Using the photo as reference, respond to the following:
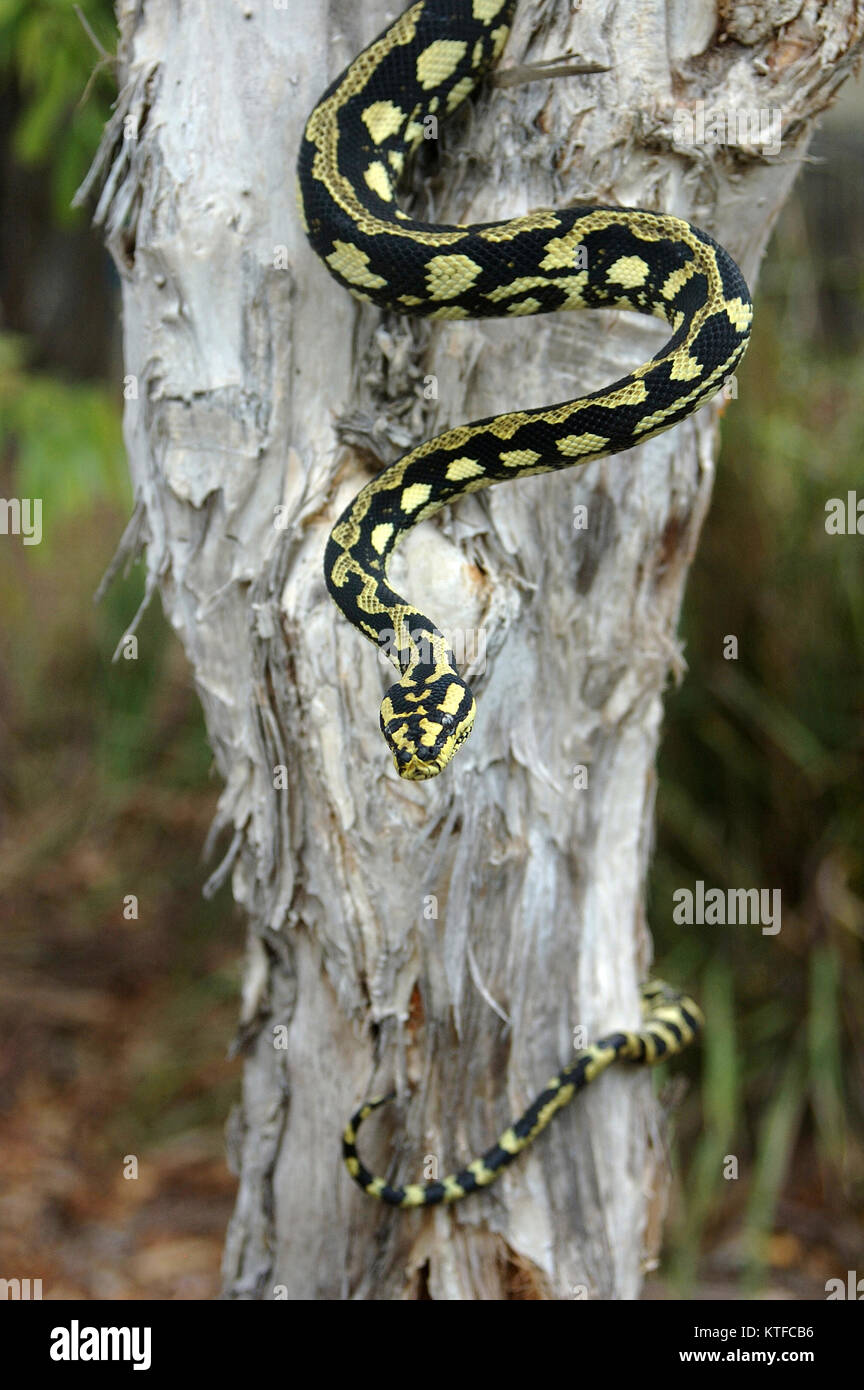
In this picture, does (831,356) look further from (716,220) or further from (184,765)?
(184,765)

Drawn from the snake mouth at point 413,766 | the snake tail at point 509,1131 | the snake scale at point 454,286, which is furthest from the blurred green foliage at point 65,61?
the snake tail at point 509,1131

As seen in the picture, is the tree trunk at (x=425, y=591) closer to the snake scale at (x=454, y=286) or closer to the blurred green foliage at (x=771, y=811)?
the snake scale at (x=454, y=286)

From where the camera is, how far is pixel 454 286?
10.4ft

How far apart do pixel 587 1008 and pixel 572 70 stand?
295 cm

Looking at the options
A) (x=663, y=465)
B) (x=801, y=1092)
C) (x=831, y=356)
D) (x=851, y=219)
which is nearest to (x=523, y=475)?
(x=663, y=465)

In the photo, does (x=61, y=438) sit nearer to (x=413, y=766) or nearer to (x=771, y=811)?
(x=413, y=766)

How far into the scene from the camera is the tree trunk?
321 centimetres

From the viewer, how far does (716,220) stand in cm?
331

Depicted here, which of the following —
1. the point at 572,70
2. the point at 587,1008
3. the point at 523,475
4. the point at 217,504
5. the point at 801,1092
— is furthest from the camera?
the point at 801,1092

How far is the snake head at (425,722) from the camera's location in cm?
296

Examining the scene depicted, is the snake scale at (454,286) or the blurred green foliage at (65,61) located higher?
the blurred green foliage at (65,61)

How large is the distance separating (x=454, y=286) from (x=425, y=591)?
2.87ft

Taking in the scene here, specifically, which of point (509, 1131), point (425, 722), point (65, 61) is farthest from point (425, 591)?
point (65, 61)

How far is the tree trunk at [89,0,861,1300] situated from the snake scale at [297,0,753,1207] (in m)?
0.13
